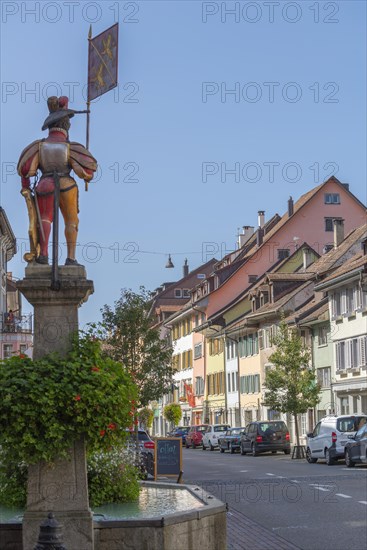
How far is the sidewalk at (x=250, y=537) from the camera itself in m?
15.0

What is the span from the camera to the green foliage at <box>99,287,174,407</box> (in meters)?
47.6

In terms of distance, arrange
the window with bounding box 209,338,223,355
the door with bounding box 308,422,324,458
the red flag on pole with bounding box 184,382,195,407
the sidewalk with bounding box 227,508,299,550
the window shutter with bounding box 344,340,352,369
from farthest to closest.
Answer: the red flag on pole with bounding box 184,382,195,407, the window with bounding box 209,338,223,355, the window shutter with bounding box 344,340,352,369, the door with bounding box 308,422,324,458, the sidewalk with bounding box 227,508,299,550

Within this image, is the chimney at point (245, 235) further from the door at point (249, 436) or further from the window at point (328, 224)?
the door at point (249, 436)

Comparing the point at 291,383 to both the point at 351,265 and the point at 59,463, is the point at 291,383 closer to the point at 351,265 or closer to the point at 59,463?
the point at 351,265

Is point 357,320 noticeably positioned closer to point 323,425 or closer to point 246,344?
point 323,425

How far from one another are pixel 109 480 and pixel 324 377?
47.2m

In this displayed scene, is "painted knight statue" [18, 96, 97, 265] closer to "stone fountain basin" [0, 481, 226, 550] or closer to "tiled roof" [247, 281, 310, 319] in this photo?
"stone fountain basin" [0, 481, 226, 550]

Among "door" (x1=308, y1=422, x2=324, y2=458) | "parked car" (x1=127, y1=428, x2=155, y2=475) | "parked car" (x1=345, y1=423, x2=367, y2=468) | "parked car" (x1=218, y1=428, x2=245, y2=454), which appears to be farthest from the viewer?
"parked car" (x1=218, y1=428, x2=245, y2=454)

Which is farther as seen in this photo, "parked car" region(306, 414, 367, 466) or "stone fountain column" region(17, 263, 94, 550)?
"parked car" region(306, 414, 367, 466)

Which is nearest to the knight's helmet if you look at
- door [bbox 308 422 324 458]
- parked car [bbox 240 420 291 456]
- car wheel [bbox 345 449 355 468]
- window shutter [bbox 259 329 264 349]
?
car wheel [bbox 345 449 355 468]

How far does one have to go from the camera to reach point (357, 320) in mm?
54500

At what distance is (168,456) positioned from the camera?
83.7 ft

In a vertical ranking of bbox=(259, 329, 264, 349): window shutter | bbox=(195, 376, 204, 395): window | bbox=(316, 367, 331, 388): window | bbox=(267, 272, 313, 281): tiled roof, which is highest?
bbox=(267, 272, 313, 281): tiled roof

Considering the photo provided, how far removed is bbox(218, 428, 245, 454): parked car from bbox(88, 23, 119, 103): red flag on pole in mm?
47677
